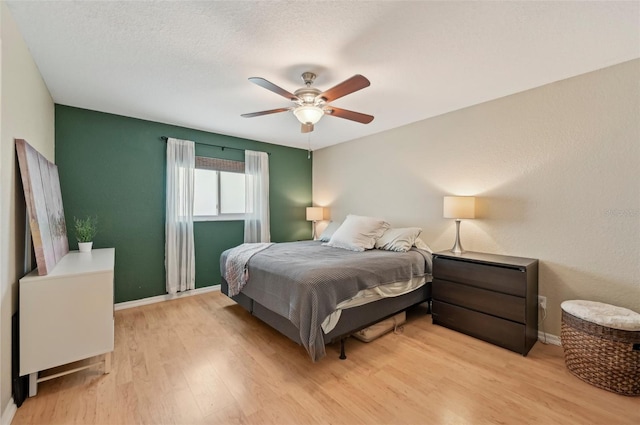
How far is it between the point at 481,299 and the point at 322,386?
1690 millimetres

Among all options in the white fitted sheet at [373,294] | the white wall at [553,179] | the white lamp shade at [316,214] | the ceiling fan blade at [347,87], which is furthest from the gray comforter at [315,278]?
the white lamp shade at [316,214]

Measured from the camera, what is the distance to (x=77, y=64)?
223 cm

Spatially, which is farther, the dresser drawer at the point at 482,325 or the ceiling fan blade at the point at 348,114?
the ceiling fan blade at the point at 348,114

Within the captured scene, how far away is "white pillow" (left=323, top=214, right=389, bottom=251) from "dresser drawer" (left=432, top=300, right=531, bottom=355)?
100 cm

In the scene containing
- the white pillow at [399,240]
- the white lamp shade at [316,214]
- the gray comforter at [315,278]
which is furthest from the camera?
the white lamp shade at [316,214]

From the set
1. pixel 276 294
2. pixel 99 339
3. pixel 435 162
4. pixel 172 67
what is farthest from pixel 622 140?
pixel 99 339

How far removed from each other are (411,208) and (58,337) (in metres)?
3.70

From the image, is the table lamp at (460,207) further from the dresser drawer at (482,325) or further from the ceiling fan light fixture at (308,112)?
the ceiling fan light fixture at (308,112)

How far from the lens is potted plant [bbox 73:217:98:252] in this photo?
2822 mm

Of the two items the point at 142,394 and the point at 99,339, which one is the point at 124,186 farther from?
the point at 142,394

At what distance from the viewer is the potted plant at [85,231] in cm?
282

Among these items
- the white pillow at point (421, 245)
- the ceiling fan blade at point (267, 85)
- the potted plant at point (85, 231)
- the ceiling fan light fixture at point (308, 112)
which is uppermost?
the ceiling fan blade at point (267, 85)

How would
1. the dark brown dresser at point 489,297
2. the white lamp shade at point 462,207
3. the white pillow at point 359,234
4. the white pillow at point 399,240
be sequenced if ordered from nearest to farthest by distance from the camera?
the dark brown dresser at point 489,297
the white lamp shade at point 462,207
the white pillow at point 399,240
the white pillow at point 359,234

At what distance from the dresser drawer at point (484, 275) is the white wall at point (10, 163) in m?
3.35
